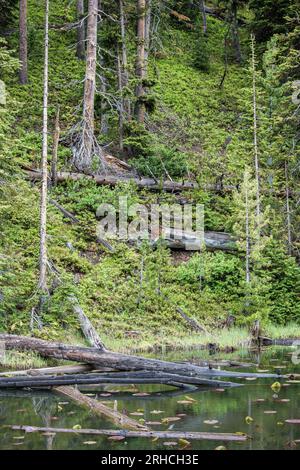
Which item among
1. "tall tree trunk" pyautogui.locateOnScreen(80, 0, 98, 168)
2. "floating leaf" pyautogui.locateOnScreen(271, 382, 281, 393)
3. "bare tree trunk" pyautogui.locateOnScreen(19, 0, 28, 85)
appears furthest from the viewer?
"bare tree trunk" pyautogui.locateOnScreen(19, 0, 28, 85)

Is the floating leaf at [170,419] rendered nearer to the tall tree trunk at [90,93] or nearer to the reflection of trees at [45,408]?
the reflection of trees at [45,408]

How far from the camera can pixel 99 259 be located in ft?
62.6

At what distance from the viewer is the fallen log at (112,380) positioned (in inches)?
402

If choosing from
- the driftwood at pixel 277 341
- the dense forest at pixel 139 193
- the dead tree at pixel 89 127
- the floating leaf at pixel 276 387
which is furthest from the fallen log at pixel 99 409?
the dead tree at pixel 89 127

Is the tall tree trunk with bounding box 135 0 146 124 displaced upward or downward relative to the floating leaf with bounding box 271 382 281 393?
upward

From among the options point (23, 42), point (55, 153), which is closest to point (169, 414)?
point (55, 153)

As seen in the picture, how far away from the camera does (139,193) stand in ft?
74.4

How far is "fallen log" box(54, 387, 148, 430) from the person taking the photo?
7566 millimetres

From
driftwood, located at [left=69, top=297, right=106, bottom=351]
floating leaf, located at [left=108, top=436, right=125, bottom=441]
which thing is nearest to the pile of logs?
floating leaf, located at [left=108, top=436, right=125, bottom=441]

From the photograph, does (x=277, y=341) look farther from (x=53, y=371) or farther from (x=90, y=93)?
(x=90, y=93)

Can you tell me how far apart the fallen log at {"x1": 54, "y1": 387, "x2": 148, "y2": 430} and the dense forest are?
3.79 m

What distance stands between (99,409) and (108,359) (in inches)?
103

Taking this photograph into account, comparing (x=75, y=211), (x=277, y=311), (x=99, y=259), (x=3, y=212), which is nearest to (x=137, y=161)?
(x=75, y=211)

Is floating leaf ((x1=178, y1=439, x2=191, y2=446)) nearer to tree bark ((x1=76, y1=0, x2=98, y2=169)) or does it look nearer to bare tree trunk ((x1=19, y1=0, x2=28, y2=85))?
tree bark ((x1=76, y1=0, x2=98, y2=169))
